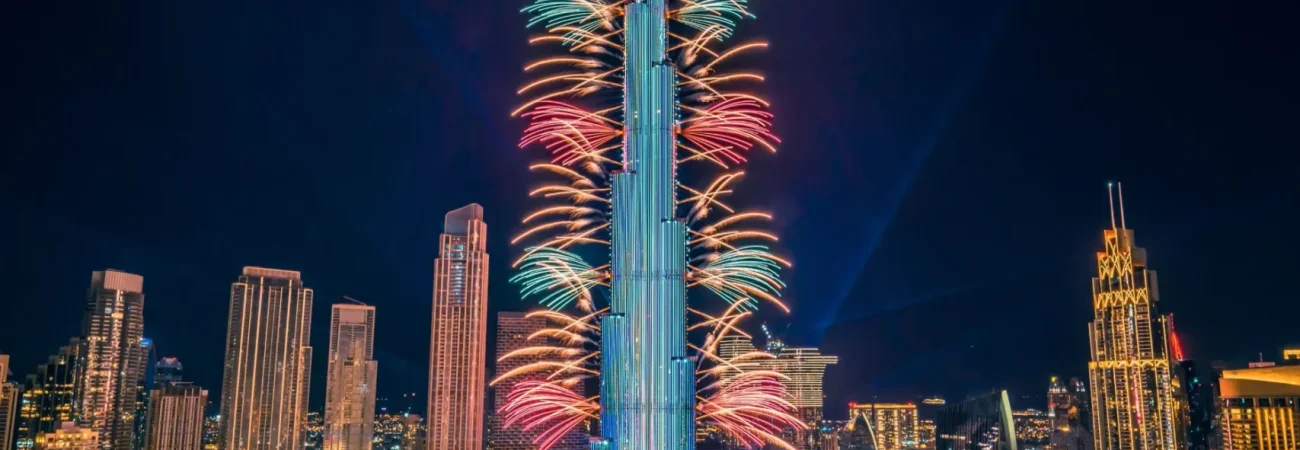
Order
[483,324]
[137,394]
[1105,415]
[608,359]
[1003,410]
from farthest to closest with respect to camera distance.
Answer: [137,394] < [483,324] < [1105,415] < [1003,410] < [608,359]

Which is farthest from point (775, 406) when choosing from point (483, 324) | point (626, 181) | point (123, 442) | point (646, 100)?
point (123, 442)

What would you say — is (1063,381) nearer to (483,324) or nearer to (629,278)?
(483,324)

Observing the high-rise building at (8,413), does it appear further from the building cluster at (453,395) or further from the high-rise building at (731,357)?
the high-rise building at (731,357)

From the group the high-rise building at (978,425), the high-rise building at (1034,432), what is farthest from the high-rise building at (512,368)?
the high-rise building at (1034,432)

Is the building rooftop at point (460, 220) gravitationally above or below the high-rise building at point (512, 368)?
above

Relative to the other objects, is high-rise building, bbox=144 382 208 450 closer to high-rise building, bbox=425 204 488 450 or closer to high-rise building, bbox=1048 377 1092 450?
high-rise building, bbox=425 204 488 450

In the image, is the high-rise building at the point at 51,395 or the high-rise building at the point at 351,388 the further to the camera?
the high-rise building at the point at 351,388

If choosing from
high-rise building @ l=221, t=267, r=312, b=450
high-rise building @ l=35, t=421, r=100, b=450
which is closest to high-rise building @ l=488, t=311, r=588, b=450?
high-rise building @ l=35, t=421, r=100, b=450
